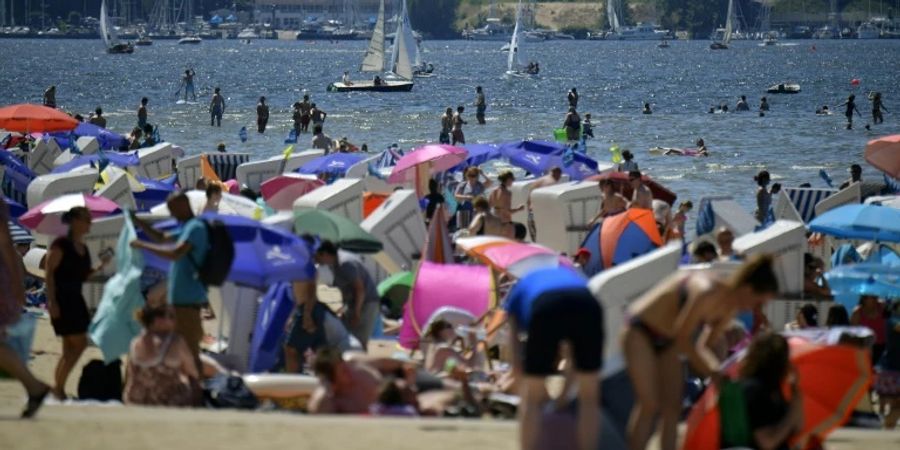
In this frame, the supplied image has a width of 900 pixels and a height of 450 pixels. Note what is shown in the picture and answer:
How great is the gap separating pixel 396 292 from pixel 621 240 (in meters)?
1.80

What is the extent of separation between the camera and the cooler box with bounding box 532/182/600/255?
15484 mm

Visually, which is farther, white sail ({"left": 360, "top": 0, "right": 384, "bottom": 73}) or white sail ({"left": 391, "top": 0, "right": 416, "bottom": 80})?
white sail ({"left": 360, "top": 0, "right": 384, "bottom": 73})

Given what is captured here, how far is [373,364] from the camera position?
9.29 m

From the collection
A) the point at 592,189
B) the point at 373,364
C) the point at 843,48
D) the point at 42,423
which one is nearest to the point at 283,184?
the point at 592,189

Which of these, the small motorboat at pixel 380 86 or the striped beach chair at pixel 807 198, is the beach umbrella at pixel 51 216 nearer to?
the striped beach chair at pixel 807 198

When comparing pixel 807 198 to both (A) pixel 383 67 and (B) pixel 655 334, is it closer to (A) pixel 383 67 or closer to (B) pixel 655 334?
(B) pixel 655 334

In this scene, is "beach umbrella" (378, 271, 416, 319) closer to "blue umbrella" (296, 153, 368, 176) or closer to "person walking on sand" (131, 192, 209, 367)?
"person walking on sand" (131, 192, 209, 367)

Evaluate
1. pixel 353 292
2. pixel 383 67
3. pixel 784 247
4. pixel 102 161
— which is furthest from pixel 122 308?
pixel 383 67

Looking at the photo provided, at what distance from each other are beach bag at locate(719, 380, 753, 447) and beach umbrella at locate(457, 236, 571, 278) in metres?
3.51

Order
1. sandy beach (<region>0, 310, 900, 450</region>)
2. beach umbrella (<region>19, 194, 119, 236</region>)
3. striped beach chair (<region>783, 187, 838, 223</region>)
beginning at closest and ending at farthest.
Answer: sandy beach (<region>0, 310, 900, 450</region>) → beach umbrella (<region>19, 194, 119, 236</region>) → striped beach chair (<region>783, 187, 838, 223</region>)

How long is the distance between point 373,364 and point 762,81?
79331mm

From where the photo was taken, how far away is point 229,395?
9.17m

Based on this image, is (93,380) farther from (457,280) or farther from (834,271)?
(834,271)

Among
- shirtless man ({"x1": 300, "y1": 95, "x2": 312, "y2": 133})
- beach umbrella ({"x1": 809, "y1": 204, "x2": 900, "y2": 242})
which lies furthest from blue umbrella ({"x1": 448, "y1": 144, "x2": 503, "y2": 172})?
shirtless man ({"x1": 300, "y1": 95, "x2": 312, "y2": 133})
